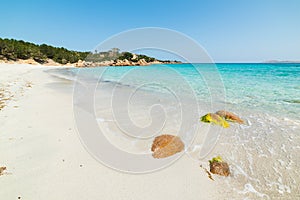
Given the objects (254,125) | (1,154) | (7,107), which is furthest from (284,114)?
(7,107)

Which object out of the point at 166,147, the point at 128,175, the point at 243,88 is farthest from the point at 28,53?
the point at 128,175

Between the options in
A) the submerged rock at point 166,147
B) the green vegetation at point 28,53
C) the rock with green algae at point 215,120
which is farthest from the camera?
the green vegetation at point 28,53

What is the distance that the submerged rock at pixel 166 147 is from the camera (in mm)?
3229

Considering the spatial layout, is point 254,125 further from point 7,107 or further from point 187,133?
point 7,107

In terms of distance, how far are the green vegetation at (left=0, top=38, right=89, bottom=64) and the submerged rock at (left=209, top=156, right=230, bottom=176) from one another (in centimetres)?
6470

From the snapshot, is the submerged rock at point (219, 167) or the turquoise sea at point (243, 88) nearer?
the submerged rock at point (219, 167)

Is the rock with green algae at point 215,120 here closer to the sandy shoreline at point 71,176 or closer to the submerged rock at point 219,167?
the submerged rock at point 219,167

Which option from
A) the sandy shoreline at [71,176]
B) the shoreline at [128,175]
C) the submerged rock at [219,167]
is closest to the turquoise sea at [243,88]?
the shoreline at [128,175]

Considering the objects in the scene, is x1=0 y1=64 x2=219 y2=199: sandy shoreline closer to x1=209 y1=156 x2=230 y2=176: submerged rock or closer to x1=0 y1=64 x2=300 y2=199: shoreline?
x1=0 y1=64 x2=300 y2=199: shoreline

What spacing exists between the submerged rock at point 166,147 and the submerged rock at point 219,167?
71 centimetres

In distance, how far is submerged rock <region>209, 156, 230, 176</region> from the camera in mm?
2754

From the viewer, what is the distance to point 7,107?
534 cm

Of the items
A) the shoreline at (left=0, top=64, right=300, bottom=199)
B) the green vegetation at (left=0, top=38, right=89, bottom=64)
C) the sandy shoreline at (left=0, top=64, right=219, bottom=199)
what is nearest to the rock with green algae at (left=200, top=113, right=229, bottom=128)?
the shoreline at (left=0, top=64, right=300, bottom=199)

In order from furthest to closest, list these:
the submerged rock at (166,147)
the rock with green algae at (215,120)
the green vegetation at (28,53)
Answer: the green vegetation at (28,53)
the rock with green algae at (215,120)
the submerged rock at (166,147)
